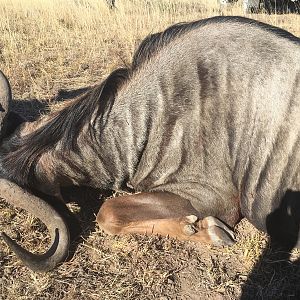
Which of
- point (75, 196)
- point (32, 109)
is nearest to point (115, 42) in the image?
point (32, 109)

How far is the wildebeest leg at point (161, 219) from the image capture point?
3258 millimetres

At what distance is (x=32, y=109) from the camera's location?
17.9 ft

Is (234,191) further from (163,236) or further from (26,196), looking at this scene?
(26,196)

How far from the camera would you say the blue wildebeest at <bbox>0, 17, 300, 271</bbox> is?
309cm

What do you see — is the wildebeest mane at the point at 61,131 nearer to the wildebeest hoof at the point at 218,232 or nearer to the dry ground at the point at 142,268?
the dry ground at the point at 142,268

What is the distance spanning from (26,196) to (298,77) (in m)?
1.92

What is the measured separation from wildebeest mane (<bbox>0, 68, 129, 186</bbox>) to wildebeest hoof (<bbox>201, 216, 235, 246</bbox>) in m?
0.99

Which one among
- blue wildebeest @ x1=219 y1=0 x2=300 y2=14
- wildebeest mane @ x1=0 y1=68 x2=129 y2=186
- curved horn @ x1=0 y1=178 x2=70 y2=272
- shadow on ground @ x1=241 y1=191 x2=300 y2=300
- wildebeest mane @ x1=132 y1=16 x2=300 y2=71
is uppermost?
wildebeest mane @ x1=132 y1=16 x2=300 y2=71

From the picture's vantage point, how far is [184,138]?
328 centimetres

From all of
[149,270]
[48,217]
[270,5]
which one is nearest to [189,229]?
[149,270]

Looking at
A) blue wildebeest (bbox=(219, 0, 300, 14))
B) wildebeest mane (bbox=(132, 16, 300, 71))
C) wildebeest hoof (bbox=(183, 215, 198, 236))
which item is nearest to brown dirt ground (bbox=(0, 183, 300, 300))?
wildebeest hoof (bbox=(183, 215, 198, 236))

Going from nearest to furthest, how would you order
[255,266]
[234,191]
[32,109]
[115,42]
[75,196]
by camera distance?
[255,266]
[234,191]
[75,196]
[32,109]
[115,42]

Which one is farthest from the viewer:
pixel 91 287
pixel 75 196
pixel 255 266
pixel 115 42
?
pixel 115 42

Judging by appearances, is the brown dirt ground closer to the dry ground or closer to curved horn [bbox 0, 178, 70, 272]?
the dry ground
